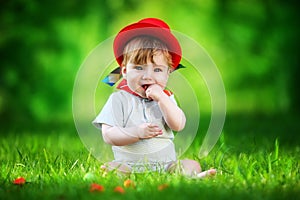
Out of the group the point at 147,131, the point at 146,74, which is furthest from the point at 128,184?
the point at 146,74

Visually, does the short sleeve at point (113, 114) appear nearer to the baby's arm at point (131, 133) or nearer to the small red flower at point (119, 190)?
the baby's arm at point (131, 133)

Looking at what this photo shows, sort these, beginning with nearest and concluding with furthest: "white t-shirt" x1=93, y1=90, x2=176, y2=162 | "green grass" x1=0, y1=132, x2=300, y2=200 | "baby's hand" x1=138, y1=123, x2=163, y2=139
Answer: "green grass" x1=0, y1=132, x2=300, y2=200, "baby's hand" x1=138, y1=123, x2=163, y2=139, "white t-shirt" x1=93, y1=90, x2=176, y2=162

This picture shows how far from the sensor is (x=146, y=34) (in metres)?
2.63

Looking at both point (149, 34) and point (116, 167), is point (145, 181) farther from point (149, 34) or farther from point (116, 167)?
point (149, 34)

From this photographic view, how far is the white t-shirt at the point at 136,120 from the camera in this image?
2631mm

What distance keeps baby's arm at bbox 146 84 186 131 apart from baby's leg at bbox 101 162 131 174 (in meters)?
0.27

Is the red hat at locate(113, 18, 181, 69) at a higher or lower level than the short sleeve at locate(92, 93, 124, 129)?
higher

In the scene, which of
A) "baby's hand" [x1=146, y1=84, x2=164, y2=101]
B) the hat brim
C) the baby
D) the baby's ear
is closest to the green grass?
the baby

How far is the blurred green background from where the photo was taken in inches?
335

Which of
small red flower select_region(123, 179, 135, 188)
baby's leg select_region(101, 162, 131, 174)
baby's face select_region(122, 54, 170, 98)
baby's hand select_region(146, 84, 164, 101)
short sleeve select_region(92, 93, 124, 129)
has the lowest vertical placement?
small red flower select_region(123, 179, 135, 188)

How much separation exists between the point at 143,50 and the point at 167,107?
28 cm

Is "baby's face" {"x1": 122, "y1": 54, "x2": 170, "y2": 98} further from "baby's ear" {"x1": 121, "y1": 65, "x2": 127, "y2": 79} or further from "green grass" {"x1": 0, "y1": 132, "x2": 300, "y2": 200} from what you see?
"green grass" {"x1": 0, "y1": 132, "x2": 300, "y2": 200}

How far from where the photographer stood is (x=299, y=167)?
2.67 meters

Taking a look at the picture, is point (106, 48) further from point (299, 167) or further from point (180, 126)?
point (299, 167)
